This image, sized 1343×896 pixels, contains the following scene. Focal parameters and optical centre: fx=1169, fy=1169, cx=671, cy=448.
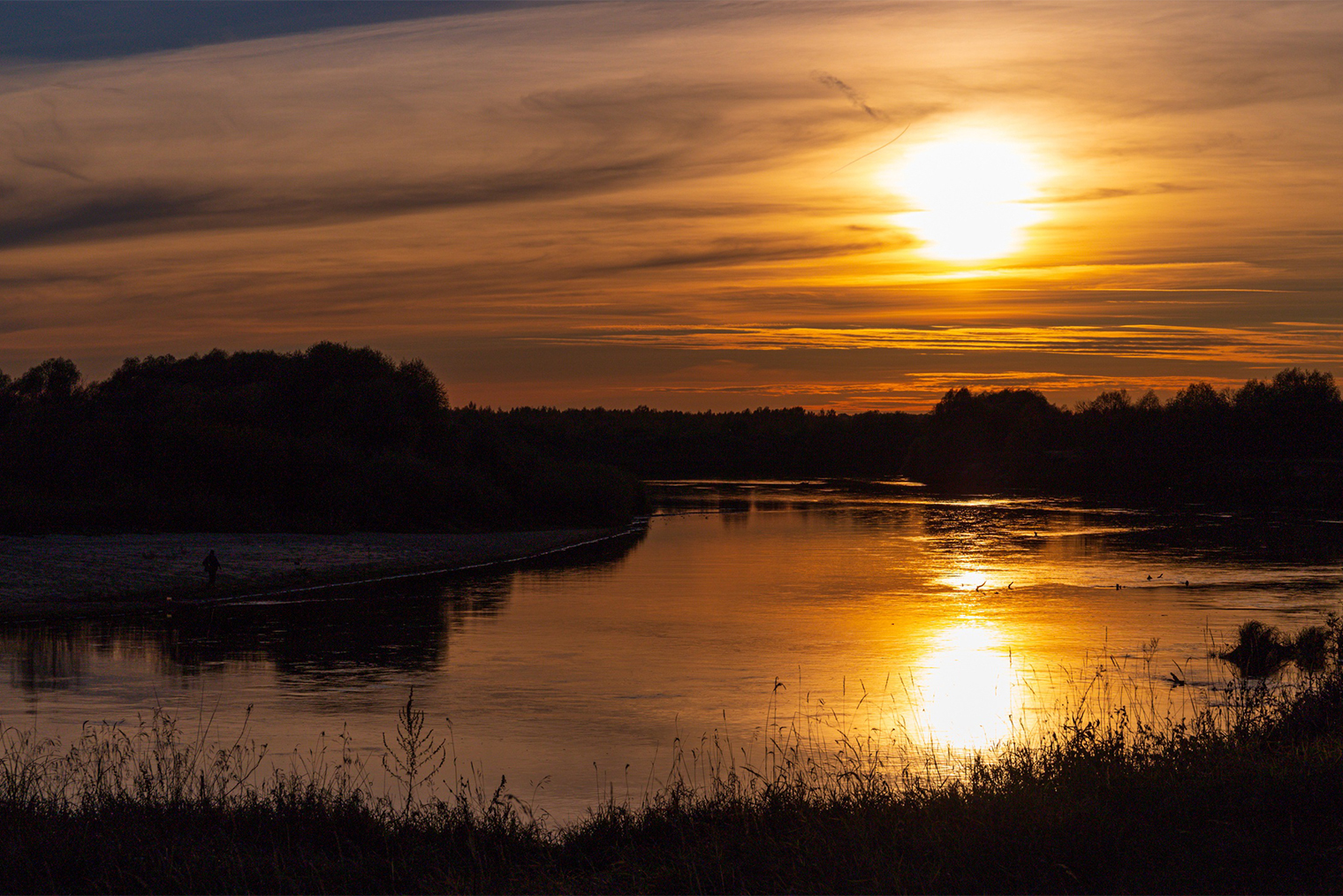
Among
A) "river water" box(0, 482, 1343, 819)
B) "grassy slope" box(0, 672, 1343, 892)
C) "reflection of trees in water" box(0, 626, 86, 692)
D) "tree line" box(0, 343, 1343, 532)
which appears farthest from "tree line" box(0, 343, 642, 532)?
"grassy slope" box(0, 672, 1343, 892)

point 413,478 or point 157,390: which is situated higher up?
point 157,390

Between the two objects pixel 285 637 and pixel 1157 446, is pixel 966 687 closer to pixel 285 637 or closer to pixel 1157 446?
pixel 285 637

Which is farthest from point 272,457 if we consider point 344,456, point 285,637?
point 285,637

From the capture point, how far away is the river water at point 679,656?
1819 cm

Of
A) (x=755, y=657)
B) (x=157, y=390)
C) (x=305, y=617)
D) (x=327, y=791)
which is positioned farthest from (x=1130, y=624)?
(x=157, y=390)

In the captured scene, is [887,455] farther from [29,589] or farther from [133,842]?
[133,842]

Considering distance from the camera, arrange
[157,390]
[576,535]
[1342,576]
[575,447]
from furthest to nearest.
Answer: [575,447] < [157,390] < [576,535] < [1342,576]

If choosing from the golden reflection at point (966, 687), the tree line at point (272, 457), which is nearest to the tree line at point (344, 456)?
the tree line at point (272, 457)

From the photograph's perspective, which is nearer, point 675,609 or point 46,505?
point 675,609

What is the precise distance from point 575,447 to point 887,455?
→ 47835 mm

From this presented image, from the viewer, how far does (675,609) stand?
36.4 meters

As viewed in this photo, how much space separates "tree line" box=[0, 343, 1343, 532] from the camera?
6512cm

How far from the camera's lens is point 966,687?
897 inches

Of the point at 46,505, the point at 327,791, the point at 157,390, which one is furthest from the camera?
the point at 157,390
